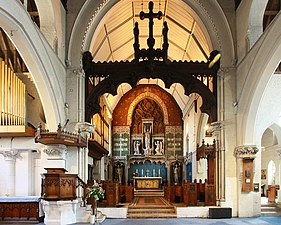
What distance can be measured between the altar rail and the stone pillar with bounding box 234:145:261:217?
5565 mm

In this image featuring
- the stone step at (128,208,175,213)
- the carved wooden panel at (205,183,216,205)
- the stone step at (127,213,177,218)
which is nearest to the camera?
the stone step at (127,213,177,218)

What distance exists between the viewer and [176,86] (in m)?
25.3

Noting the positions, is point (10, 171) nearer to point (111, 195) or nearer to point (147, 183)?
point (111, 195)

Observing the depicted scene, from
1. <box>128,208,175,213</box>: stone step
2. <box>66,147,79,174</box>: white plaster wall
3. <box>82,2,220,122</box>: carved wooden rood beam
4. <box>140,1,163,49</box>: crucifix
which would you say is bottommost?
<box>128,208,175,213</box>: stone step

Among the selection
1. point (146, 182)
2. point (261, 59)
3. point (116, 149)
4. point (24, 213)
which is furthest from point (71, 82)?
point (116, 149)

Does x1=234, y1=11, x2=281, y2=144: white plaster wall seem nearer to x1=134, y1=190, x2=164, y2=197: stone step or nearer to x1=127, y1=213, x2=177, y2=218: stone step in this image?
x1=127, y1=213, x2=177, y2=218: stone step

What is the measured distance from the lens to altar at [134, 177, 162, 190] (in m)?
24.4

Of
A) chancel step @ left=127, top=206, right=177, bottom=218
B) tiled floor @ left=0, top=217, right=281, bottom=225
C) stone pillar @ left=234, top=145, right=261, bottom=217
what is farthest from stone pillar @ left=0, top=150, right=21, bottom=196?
stone pillar @ left=234, top=145, right=261, bottom=217

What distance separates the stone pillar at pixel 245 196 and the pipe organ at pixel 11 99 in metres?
6.11

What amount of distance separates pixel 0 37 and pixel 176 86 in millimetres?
12617

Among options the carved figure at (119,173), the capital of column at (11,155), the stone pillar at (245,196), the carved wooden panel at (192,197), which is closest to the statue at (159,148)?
the carved figure at (119,173)

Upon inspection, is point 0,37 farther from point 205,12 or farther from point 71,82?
point 205,12

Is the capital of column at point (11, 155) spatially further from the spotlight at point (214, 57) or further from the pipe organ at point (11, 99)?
the spotlight at point (214, 57)

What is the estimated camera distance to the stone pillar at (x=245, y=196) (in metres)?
13.4
